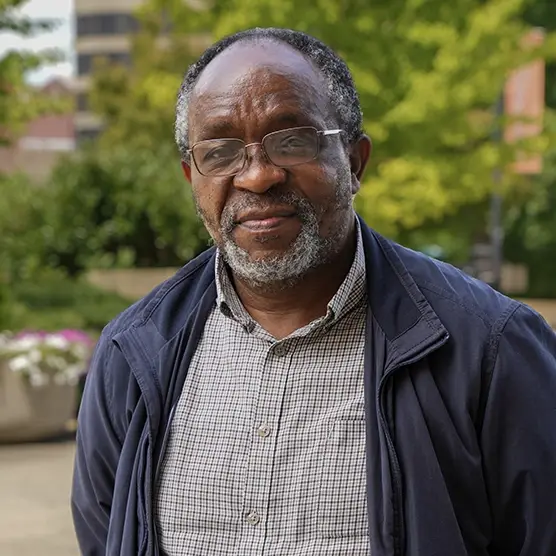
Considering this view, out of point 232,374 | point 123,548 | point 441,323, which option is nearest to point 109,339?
point 232,374

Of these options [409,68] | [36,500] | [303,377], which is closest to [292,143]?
[303,377]

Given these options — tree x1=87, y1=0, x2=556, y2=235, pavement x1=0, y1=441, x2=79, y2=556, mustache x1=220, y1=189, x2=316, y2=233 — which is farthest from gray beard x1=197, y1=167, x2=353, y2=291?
tree x1=87, y1=0, x2=556, y2=235

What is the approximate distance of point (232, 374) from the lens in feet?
7.99

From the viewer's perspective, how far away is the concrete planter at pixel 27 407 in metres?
10.9

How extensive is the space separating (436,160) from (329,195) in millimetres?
17040

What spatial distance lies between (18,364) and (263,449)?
8.89 metres

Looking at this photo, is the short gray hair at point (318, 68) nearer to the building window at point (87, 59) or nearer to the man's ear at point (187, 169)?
the man's ear at point (187, 169)

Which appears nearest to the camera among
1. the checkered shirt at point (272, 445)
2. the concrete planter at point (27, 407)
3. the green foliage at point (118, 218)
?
the checkered shirt at point (272, 445)

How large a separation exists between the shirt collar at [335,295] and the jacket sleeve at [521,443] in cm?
32

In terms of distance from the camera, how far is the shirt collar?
2375 millimetres

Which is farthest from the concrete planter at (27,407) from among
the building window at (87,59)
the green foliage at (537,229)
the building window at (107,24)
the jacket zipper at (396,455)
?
the building window at (107,24)

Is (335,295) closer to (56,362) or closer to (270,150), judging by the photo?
(270,150)

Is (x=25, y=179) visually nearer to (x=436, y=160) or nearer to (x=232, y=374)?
(x=436, y=160)

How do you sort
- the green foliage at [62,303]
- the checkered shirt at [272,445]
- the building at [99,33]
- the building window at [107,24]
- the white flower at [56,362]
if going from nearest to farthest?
the checkered shirt at [272,445]
the white flower at [56,362]
the green foliage at [62,303]
the building at [99,33]
the building window at [107,24]
